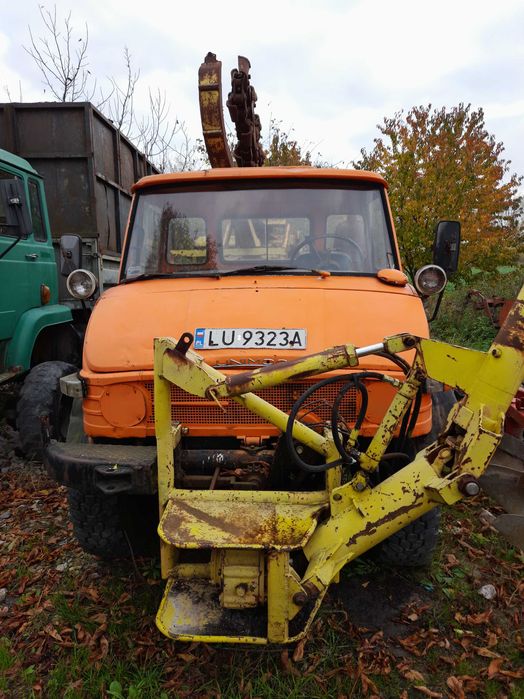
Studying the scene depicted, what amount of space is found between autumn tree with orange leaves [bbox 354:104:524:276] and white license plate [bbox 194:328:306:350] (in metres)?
8.44

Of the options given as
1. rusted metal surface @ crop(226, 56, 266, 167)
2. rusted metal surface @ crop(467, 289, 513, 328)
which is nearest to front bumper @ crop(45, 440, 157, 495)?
rusted metal surface @ crop(226, 56, 266, 167)

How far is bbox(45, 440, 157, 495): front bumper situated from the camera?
2449mm

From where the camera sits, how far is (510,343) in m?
2.14

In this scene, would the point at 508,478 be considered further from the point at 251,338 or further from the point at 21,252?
the point at 21,252

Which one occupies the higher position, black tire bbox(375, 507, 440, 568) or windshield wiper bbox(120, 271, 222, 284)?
windshield wiper bbox(120, 271, 222, 284)

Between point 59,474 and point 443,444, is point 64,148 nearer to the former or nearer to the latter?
point 59,474

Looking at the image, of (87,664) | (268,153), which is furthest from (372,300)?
(268,153)

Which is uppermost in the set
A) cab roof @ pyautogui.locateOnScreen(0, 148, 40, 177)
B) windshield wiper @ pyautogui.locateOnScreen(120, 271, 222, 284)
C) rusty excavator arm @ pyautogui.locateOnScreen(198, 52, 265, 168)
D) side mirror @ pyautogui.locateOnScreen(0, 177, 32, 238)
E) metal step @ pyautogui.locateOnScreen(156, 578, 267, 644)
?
A: rusty excavator arm @ pyautogui.locateOnScreen(198, 52, 265, 168)

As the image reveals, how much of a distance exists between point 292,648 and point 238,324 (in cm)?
171

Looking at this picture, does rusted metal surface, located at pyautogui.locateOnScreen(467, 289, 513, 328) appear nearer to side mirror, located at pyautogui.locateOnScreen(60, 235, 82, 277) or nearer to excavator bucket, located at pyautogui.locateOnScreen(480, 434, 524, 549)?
excavator bucket, located at pyautogui.locateOnScreen(480, 434, 524, 549)

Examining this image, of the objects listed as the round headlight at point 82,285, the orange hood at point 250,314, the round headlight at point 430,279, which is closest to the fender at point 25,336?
the round headlight at point 82,285

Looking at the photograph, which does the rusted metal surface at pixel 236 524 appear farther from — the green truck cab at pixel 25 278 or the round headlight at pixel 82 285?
the green truck cab at pixel 25 278

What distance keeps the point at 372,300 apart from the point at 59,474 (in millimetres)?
1947

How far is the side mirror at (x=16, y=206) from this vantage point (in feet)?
14.0
